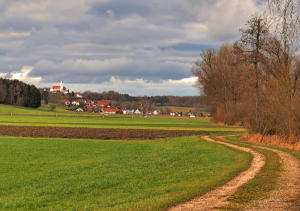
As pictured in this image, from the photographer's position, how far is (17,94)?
173375mm

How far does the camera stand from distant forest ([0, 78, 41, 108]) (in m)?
170

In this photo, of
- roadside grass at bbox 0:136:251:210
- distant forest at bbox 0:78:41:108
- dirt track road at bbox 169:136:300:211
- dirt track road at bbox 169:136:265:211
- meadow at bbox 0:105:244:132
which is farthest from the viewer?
distant forest at bbox 0:78:41:108

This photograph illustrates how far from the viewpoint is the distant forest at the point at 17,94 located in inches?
6713

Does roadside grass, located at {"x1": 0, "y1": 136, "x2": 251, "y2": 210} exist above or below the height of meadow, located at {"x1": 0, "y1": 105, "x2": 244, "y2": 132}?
above

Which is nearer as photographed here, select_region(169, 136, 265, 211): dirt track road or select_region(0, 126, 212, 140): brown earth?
select_region(169, 136, 265, 211): dirt track road

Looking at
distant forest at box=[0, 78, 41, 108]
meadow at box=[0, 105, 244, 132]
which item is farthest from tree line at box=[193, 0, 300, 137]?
distant forest at box=[0, 78, 41, 108]

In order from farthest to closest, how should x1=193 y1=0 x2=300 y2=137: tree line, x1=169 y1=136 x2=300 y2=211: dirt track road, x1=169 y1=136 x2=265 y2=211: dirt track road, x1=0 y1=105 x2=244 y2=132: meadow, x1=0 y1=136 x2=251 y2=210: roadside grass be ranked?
x1=0 y1=105 x2=244 y2=132: meadow
x1=193 y1=0 x2=300 y2=137: tree line
x1=0 y1=136 x2=251 y2=210: roadside grass
x1=169 y1=136 x2=265 y2=211: dirt track road
x1=169 y1=136 x2=300 y2=211: dirt track road

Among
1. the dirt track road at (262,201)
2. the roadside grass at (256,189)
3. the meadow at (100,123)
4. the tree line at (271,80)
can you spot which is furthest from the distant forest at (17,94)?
the dirt track road at (262,201)

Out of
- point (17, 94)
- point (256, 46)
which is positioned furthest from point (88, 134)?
point (17, 94)

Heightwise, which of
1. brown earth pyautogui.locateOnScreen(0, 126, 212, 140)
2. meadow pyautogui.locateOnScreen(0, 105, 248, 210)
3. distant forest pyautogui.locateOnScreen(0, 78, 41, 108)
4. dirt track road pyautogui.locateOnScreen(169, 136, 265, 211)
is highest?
distant forest pyautogui.locateOnScreen(0, 78, 41, 108)

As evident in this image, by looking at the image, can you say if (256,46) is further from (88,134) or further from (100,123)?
(100,123)

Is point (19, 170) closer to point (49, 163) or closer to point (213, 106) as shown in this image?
point (49, 163)

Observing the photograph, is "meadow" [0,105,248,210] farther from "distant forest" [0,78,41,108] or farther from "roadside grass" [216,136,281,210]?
"distant forest" [0,78,41,108]

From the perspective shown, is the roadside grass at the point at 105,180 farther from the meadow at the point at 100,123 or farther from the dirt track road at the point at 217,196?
the meadow at the point at 100,123
